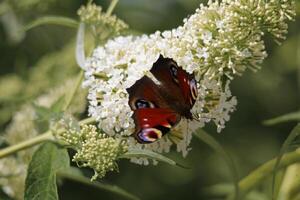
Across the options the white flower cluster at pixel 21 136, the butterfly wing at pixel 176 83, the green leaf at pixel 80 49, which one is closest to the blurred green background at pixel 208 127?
the white flower cluster at pixel 21 136

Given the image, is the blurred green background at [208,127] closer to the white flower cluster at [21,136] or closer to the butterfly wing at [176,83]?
the white flower cluster at [21,136]

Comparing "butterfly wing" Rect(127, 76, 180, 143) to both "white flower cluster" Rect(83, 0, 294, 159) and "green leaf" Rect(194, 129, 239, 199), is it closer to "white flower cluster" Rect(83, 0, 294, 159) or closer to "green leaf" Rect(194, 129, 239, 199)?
"white flower cluster" Rect(83, 0, 294, 159)

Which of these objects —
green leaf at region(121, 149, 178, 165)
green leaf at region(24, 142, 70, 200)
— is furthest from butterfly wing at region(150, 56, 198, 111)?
green leaf at region(24, 142, 70, 200)

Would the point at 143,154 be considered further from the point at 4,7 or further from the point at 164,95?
the point at 4,7

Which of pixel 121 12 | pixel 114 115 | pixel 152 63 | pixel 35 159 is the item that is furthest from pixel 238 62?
pixel 121 12

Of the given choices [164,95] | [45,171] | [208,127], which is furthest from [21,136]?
[208,127]

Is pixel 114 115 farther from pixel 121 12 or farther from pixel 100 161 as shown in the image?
pixel 121 12
